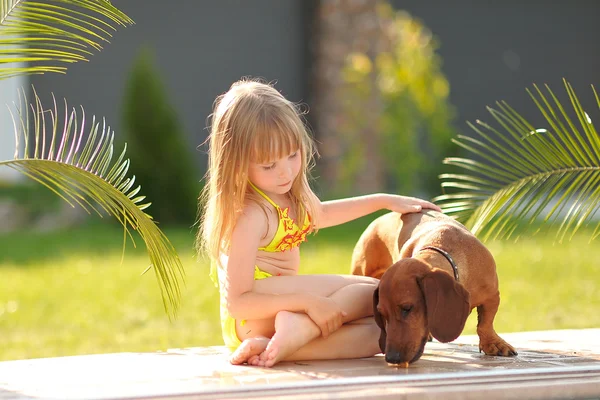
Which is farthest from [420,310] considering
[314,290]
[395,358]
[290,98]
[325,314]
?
[290,98]

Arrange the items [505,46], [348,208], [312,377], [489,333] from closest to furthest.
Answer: [312,377] → [489,333] → [348,208] → [505,46]

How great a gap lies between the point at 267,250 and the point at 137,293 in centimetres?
404

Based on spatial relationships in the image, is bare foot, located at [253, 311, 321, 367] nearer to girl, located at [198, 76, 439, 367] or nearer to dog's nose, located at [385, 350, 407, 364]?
girl, located at [198, 76, 439, 367]


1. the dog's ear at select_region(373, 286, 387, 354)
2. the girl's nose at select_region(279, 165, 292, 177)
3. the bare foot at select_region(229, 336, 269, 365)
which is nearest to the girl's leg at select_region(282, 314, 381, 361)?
the bare foot at select_region(229, 336, 269, 365)

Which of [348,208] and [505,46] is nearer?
[348,208]

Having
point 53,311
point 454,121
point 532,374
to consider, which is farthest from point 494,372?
point 454,121

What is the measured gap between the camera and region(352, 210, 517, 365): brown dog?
2.98 metres

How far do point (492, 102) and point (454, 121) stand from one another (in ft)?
2.83

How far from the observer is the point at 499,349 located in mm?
3352

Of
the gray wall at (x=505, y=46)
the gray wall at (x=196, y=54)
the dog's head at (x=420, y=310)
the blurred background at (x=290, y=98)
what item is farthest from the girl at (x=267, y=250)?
the gray wall at (x=505, y=46)

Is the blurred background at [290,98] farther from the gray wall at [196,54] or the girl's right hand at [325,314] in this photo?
the girl's right hand at [325,314]

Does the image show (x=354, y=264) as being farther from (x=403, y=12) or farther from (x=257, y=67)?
(x=403, y=12)

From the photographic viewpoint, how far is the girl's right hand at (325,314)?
3.25 meters

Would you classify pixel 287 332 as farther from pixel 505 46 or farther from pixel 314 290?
pixel 505 46
